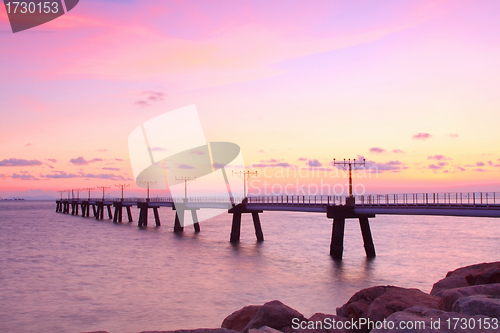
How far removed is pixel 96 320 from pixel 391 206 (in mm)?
27088

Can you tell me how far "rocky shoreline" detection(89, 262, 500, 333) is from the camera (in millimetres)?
7883

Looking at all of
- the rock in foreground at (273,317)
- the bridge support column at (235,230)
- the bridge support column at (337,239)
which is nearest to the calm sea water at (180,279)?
the bridge support column at (337,239)

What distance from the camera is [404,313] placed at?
8.63 m

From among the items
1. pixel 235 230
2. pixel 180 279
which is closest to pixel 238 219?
pixel 235 230

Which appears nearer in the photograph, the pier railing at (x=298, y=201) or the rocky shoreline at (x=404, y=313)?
the rocky shoreline at (x=404, y=313)

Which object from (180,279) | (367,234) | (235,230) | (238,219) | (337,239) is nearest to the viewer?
(180,279)

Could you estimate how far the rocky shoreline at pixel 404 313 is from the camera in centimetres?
788

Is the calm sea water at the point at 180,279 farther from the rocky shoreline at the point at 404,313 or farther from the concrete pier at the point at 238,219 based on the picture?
the rocky shoreline at the point at 404,313

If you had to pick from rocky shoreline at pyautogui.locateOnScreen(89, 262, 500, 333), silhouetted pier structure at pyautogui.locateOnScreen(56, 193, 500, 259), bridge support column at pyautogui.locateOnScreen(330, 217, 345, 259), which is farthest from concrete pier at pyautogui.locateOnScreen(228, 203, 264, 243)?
rocky shoreline at pyautogui.locateOnScreen(89, 262, 500, 333)

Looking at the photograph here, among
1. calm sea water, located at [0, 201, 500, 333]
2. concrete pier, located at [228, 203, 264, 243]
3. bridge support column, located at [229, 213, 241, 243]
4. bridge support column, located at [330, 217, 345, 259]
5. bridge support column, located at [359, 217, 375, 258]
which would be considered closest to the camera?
calm sea water, located at [0, 201, 500, 333]

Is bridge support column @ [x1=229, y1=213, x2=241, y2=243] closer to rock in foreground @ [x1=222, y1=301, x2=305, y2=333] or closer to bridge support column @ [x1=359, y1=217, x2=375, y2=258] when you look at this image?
bridge support column @ [x1=359, y1=217, x2=375, y2=258]

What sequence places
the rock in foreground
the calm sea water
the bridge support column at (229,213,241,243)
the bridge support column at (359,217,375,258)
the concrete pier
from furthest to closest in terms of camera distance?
1. the bridge support column at (229,213,241,243)
2. the concrete pier
3. the bridge support column at (359,217,375,258)
4. the calm sea water
5. the rock in foreground

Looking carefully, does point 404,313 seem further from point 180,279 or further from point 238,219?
point 238,219

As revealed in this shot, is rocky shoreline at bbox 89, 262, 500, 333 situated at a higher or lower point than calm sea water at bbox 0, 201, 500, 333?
higher
